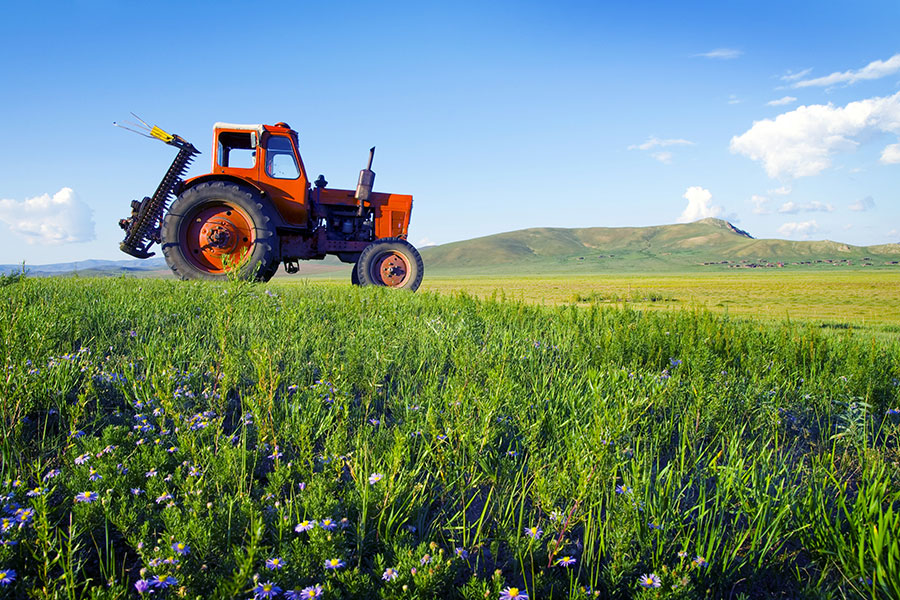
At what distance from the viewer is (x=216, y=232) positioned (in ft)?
31.6

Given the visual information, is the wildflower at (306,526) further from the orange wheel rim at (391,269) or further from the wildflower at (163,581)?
the orange wheel rim at (391,269)

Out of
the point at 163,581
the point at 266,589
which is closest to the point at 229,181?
the point at 163,581

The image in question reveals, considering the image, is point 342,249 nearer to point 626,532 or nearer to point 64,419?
point 64,419

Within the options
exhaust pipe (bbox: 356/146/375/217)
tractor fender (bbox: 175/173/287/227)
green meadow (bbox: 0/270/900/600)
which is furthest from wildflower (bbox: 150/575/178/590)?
exhaust pipe (bbox: 356/146/375/217)

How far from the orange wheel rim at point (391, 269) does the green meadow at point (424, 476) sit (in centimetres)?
632

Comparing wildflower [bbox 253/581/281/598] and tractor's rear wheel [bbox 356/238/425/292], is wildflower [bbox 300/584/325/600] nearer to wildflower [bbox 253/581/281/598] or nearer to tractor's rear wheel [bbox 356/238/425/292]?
wildflower [bbox 253/581/281/598]

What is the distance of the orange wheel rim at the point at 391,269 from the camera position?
10.6 meters

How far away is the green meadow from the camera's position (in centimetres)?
161

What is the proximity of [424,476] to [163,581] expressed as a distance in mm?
1219

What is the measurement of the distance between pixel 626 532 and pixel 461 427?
81 cm

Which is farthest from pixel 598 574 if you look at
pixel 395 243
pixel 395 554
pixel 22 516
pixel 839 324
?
pixel 395 243

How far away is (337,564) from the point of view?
1474 millimetres

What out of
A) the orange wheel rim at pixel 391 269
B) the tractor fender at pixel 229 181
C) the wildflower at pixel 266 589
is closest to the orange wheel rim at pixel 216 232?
the tractor fender at pixel 229 181

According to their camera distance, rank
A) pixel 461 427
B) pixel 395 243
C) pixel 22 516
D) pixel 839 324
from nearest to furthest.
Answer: pixel 22 516
pixel 461 427
pixel 839 324
pixel 395 243
